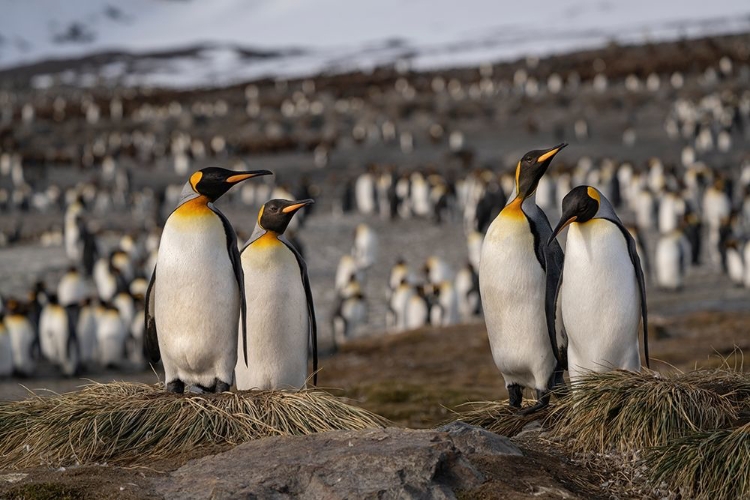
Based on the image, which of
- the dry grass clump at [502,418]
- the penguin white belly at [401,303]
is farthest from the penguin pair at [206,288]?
the penguin white belly at [401,303]

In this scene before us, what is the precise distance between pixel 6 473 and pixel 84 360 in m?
10.9

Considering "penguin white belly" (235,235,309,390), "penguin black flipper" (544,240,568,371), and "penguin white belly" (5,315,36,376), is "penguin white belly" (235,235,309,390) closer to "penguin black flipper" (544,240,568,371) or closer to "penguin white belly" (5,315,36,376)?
"penguin black flipper" (544,240,568,371)

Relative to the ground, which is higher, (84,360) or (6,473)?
(6,473)

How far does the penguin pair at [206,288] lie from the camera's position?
557cm

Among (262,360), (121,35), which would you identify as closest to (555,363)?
(262,360)

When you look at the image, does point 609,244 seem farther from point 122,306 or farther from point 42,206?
point 42,206

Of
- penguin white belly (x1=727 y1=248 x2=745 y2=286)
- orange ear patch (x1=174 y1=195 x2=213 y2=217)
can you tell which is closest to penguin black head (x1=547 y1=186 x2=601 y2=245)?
orange ear patch (x1=174 y1=195 x2=213 y2=217)

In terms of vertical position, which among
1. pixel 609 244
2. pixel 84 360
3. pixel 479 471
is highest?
pixel 609 244

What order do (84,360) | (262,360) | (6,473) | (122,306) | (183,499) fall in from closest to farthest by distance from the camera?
(183,499)
(6,473)
(262,360)
(84,360)
(122,306)

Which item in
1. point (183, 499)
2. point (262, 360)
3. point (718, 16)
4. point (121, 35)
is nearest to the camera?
point (183, 499)

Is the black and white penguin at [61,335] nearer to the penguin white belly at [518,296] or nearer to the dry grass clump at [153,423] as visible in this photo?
the dry grass clump at [153,423]

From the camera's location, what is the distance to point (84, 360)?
1491 cm

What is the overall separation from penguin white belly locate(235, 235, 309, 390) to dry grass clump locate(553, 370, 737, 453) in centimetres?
181

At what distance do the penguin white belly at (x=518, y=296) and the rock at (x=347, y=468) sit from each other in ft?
4.05
